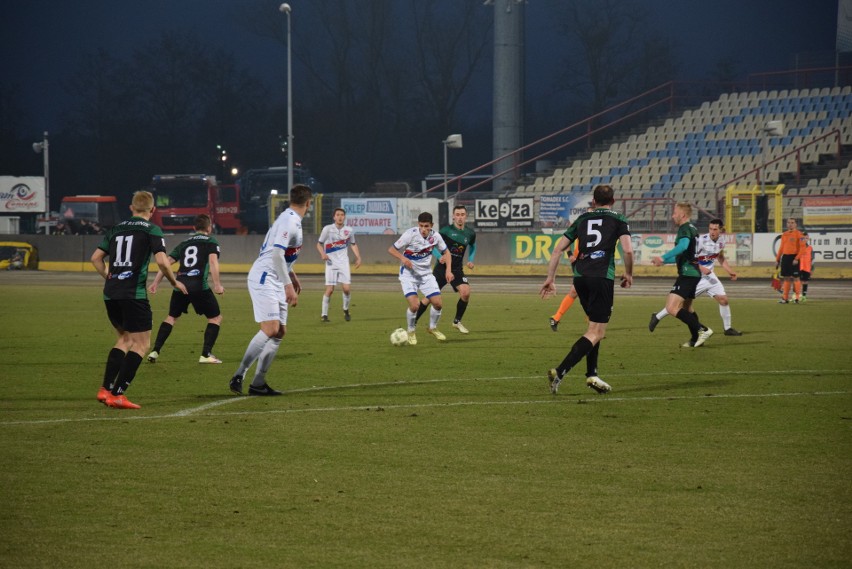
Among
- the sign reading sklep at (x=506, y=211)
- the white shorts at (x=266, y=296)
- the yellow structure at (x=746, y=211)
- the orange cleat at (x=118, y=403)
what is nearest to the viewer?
the orange cleat at (x=118, y=403)

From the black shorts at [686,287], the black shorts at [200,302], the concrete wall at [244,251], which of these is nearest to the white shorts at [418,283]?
the black shorts at [200,302]

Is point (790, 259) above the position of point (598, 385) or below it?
above

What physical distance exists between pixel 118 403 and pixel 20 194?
52019 millimetres

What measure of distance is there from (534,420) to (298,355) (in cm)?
608

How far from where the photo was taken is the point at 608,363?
44.8 ft

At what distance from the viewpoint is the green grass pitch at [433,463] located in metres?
5.50

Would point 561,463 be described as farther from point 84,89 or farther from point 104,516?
point 84,89

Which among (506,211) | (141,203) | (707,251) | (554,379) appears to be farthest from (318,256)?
(141,203)

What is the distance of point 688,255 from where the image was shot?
52.7ft

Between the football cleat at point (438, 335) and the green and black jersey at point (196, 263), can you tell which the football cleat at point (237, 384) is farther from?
the football cleat at point (438, 335)

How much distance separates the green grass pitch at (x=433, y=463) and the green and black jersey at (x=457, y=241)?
450 centimetres

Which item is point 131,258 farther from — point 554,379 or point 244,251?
point 244,251

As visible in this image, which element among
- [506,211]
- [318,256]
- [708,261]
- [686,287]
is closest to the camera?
[686,287]

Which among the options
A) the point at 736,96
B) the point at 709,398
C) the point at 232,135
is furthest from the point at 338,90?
the point at 709,398
